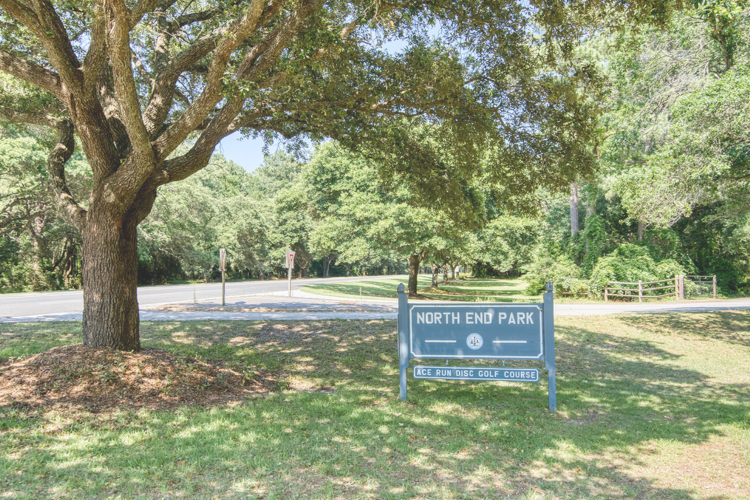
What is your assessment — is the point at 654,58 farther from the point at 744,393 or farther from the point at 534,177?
the point at 744,393

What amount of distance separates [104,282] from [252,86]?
139 inches

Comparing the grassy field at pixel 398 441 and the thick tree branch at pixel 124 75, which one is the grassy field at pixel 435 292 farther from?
the thick tree branch at pixel 124 75

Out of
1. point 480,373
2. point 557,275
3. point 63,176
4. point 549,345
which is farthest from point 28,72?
point 557,275

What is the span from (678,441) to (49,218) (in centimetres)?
3216

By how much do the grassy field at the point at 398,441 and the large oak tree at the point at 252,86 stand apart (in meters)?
2.50

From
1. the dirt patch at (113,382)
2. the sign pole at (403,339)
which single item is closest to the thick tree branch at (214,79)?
the dirt patch at (113,382)

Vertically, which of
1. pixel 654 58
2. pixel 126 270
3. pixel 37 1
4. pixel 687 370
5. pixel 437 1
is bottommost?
pixel 687 370

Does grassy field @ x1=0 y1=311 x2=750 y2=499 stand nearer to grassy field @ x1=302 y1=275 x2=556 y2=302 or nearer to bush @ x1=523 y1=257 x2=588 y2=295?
bush @ x1=523 y1=257 x2=588 y2=295

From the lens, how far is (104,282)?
6602 mm

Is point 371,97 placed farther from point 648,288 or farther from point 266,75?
point 648,288

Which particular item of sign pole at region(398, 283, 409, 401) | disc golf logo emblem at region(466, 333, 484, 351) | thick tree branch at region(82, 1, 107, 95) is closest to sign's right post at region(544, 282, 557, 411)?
disc golf logo emblem at region(466, 333, 484, 351)

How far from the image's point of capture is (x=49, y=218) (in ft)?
89.8

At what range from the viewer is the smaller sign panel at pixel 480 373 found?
6011mm

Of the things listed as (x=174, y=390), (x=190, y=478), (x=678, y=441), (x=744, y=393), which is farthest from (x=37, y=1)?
(x=744, y=393)
